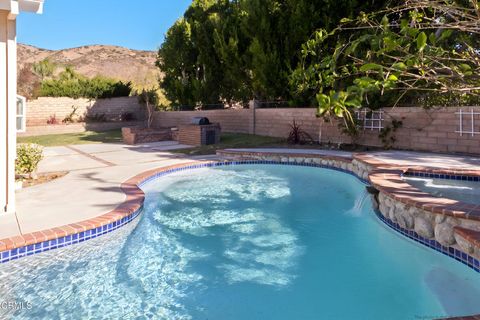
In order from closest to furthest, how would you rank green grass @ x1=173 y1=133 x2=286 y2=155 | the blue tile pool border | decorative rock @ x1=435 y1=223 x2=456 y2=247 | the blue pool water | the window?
1. the blue pool water
2. the blue tile pool border
3. decorative rock @ x1=435 y1=223 x2=456 y2=247
4. the window
5. green grass @ x1=173 y1=133 x2=286 y2=155

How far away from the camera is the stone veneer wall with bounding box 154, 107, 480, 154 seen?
37.9 ft

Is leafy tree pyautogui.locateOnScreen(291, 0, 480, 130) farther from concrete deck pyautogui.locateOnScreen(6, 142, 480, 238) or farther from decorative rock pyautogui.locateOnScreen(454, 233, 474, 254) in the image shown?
concrete deck pyautogui.locateOnScreen(6, 142, 480, 238)

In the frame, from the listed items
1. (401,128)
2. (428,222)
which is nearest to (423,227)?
(428,222)

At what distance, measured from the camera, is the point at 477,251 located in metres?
4.32

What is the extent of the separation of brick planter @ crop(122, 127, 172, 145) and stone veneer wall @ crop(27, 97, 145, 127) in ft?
34.7

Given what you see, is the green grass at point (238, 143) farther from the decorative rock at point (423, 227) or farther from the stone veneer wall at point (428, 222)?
the decorative rock at point (423, 227)

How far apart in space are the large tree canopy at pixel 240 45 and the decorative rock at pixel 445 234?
8726 millimetres

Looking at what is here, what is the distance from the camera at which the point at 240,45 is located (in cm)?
2009

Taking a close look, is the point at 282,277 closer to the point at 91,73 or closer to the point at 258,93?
the point at 258,93

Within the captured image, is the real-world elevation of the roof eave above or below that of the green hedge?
below

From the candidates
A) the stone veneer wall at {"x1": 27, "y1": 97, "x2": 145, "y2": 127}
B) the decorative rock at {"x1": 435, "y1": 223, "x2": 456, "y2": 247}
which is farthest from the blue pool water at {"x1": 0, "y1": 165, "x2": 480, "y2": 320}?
the stone veneer wall at {"x1": 27, "y1": 97, "x2": 145, "y2": 127}

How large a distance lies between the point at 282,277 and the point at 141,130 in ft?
52.2

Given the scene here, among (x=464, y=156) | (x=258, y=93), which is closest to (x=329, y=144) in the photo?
(x=464, y=156)

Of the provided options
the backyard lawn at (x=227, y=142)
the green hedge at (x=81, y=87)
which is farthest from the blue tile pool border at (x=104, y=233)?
the green hedge at (x=81, y=87)
